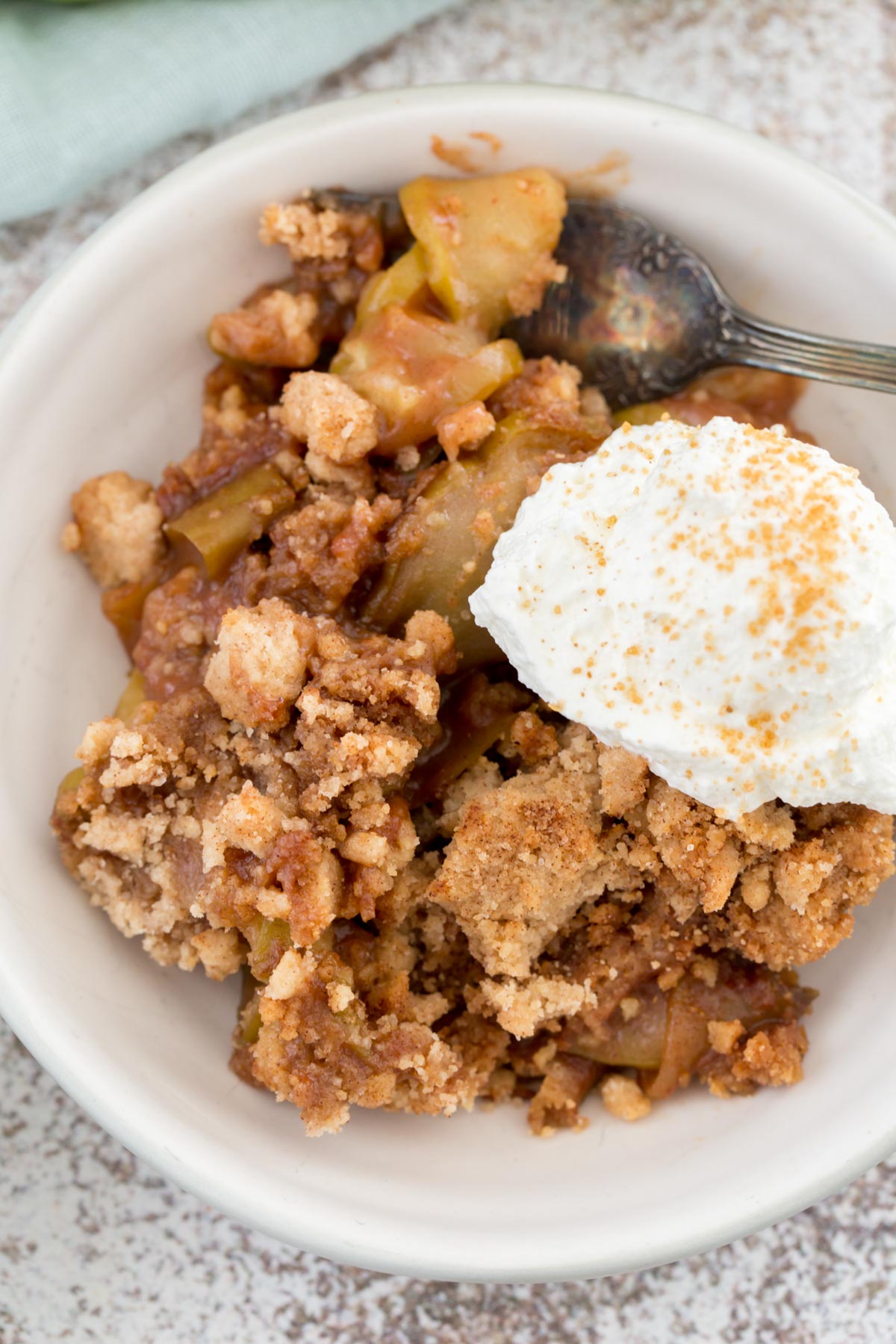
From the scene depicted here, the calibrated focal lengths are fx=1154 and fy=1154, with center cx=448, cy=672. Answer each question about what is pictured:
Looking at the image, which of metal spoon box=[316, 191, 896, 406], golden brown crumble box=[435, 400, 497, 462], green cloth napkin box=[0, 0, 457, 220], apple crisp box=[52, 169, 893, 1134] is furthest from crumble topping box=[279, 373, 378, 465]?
green cloth napkin box=[0, 0, 457, 220]

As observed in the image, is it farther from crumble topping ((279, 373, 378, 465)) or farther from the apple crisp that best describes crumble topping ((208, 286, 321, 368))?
crumble topping ((279, 373, 378, 465))

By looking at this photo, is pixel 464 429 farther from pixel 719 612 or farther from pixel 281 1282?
pixel 281 1282

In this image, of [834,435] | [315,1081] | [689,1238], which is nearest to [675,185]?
[834,435]

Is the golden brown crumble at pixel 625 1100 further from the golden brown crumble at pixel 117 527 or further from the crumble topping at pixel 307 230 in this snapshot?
the crumble topping at pixel 307 230

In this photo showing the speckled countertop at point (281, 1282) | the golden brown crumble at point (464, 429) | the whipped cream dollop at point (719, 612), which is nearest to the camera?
the whipped cream dollop at point (719, 612)

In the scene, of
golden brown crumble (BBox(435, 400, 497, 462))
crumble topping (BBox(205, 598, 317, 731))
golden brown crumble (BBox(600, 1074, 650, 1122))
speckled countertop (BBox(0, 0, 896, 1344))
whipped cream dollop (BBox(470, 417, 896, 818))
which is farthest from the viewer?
speckled countertop (BBox(0, 0, 896, 1344))

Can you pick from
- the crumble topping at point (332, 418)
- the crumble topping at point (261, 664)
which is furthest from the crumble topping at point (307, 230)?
the crumble topping at point (261, 664)

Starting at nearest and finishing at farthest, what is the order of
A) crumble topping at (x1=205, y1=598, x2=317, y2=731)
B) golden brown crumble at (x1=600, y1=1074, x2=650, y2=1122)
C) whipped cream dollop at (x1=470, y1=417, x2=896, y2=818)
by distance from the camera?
1. whipped cream dollop at (x1=470, y1=417, x2=896, y2=818)
2. crumble topping at (x1=205, y1=598, x2=317, y2=731)
3. golden brown crumble at (x1=600, y1=1074, x2=650, y2=1122)
